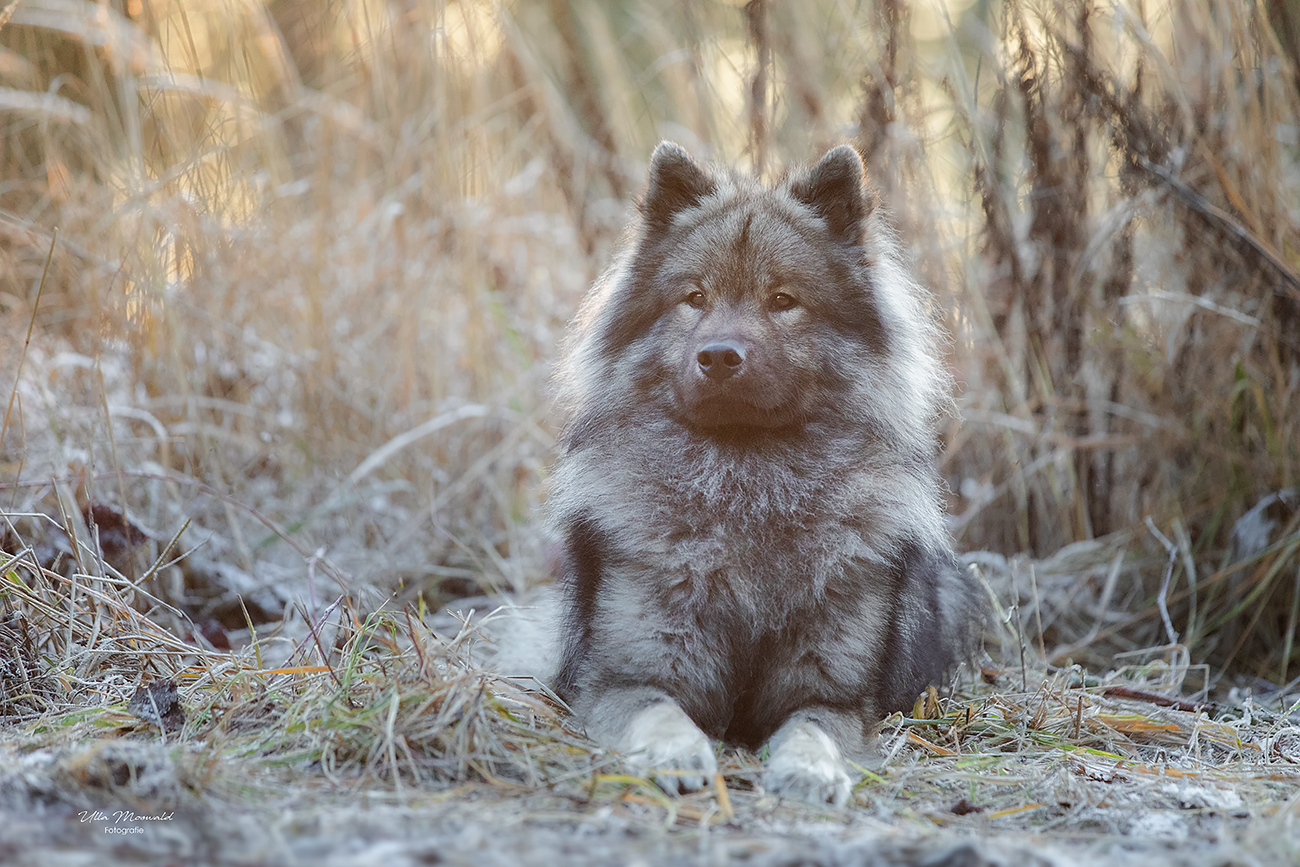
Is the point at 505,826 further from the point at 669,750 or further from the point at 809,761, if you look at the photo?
the point at 809,761

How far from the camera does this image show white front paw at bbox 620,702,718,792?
234cm

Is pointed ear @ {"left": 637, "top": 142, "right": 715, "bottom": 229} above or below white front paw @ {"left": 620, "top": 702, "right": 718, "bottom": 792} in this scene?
above

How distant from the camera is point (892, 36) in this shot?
4637 millimetres

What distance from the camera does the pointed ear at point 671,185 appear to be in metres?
3.44

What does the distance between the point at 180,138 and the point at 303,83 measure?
126 cm

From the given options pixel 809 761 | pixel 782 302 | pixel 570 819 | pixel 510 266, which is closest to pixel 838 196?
pixel 782 302

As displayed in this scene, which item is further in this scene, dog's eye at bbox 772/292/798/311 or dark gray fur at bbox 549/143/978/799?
dog's eye at bbox 772/292/798/311

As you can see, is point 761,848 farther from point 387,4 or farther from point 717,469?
point 387,4

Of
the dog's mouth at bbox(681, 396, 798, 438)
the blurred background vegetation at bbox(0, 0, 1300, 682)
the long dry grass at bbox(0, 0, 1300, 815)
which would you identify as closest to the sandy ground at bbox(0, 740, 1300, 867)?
the long dry grass at bbox(0, 0, 1300, 815)

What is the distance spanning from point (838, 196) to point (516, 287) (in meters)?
3.07

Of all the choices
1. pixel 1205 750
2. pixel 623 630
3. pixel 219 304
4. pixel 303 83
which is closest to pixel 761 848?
pixel 623 630

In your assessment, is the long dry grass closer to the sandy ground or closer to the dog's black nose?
the sandy ground

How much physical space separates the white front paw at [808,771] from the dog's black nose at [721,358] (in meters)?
0.99

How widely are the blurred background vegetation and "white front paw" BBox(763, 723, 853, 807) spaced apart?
183 centimetres
